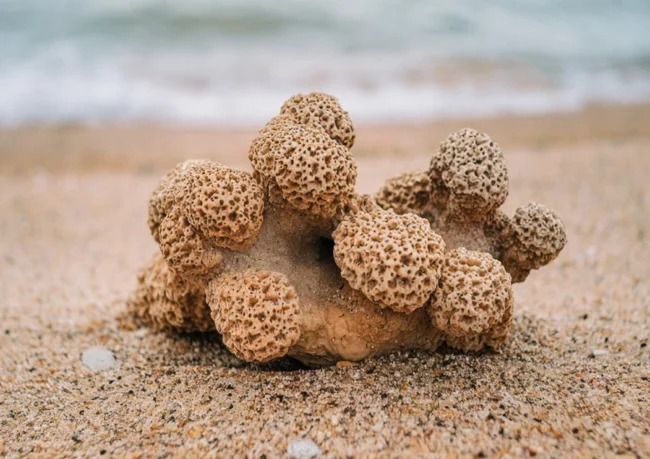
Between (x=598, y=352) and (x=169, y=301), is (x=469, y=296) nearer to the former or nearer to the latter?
(x=598, y=352)

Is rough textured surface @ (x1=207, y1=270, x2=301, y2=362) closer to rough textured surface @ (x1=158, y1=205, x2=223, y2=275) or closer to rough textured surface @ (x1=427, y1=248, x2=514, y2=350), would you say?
rough textured surface @ (x1=158, y1=205, x2=223, y2=275)

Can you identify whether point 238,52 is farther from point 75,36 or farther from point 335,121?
point 335,121

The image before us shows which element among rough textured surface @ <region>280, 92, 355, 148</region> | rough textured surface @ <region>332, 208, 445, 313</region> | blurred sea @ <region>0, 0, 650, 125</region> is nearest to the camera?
rough textured surface @ <region>332, 208, 445, 313</region>

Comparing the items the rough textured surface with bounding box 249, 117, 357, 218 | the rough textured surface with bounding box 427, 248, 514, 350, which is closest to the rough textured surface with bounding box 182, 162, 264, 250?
the rough textured surface with bounding box 249, 117, 357, 218

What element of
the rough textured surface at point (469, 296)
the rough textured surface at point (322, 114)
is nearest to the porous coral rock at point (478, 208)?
the rough textured surface at point (469, 296)

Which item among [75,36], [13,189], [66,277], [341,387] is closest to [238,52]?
[75,36]
